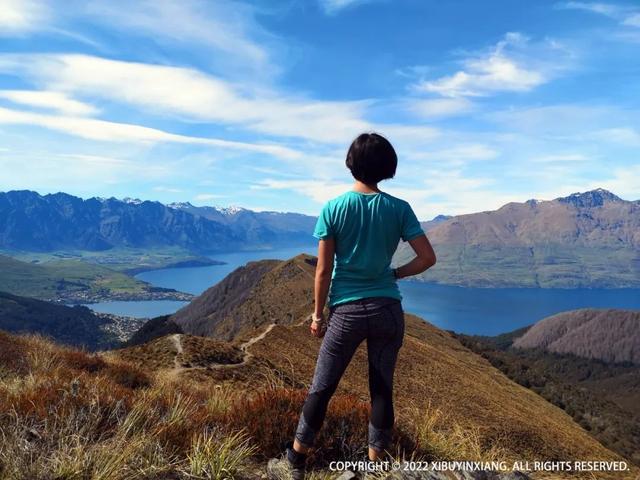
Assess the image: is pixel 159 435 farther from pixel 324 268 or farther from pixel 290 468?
pixel 324 268

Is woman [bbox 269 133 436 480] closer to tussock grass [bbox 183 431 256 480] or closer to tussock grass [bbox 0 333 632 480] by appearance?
tussock grass [bbox 183 431 256 480]

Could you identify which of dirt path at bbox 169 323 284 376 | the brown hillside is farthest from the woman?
dirt path at bbox 169 323 284 376

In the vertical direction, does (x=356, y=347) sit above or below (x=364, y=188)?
below

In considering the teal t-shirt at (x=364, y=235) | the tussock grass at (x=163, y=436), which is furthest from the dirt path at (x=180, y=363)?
the teal t-shirt at (x=364, y=235)

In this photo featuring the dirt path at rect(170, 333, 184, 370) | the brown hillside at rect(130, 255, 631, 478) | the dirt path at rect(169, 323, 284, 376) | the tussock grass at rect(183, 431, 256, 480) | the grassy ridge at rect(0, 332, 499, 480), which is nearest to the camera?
the grassy ridge at rect(0, 332, 499, 480)

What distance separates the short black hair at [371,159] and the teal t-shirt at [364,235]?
21 cm

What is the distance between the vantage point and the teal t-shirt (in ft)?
16.2

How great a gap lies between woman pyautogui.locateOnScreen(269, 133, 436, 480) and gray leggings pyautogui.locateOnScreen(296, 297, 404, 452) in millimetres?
10

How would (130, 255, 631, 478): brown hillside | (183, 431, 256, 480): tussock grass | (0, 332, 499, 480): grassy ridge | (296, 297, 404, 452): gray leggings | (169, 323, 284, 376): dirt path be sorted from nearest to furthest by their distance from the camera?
1. (0, 332, 499, 480): grassy ridge
2. (183, 431, 256, 480): tussock grass
3. (296, 297, 404, 452): gray leggings
4. (130, 255, 631, 478): brown hillside
5. (169, 323, 284, 376): dirt path

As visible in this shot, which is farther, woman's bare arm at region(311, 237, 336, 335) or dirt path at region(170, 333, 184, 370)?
dirt path at region(170, 333, 184, 370)

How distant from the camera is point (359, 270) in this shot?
4.96 meters

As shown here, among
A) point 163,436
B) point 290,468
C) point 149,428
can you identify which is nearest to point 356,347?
point 290,468

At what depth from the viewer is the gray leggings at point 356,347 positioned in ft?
16.0

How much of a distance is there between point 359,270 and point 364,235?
1.20ft
